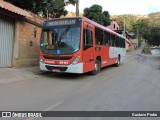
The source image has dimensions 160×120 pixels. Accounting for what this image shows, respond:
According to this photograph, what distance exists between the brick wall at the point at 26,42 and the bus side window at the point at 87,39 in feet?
15.3

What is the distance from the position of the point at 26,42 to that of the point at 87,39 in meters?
5.09

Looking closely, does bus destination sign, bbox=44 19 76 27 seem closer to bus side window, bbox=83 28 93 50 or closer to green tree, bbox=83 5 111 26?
bus side window, bbox=83 28 93 50

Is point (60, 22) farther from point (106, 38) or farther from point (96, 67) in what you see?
point (106, 38)

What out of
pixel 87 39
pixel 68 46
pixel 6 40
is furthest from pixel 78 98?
pixel 6 40

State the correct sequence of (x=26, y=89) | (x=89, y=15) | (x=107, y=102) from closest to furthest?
(x=107, y=102) → (x=26, y=89) → (x=89, y=15)

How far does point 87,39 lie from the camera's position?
1355 centimetres

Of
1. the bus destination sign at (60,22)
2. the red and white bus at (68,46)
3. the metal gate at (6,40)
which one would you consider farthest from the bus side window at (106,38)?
the metal gate at (6,40)

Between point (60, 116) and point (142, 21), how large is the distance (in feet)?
356

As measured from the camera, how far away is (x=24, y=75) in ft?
44.3

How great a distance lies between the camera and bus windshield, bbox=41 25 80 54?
1279 cm

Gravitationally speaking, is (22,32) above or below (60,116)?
above

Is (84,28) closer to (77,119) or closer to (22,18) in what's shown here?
(22,18)

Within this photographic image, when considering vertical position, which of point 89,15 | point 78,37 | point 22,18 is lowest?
point 78,37

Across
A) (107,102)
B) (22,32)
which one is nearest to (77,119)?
(107,102)
